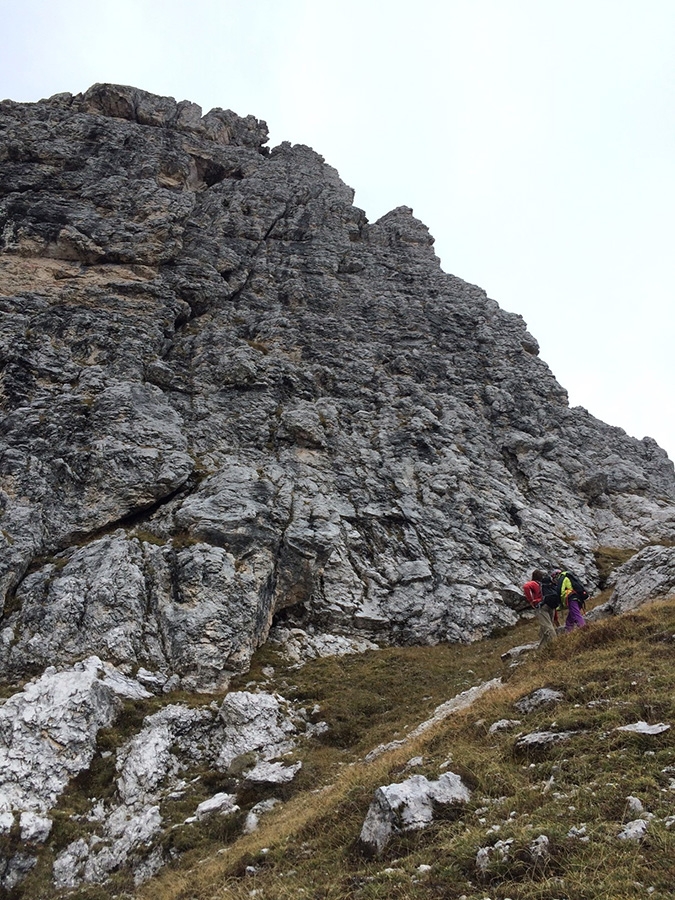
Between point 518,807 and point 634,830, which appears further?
point 518,807

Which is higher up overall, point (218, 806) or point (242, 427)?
point (242, 427)

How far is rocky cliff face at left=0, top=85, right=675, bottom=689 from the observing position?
1061 inches

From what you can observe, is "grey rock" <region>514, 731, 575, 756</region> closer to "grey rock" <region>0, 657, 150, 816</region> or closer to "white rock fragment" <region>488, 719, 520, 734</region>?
"white rock fragment" <region>488, 719, 520, 734</region>

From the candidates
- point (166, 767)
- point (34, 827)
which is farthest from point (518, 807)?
point (34, 827)

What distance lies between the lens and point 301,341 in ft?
164

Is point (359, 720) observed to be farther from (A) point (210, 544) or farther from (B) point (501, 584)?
(B) point (501, 584)

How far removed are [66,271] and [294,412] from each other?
26.7 metres

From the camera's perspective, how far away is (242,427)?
132 feet

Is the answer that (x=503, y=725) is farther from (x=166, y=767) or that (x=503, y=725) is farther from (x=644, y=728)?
(x=166, y=767)

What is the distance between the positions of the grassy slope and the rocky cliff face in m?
12.6

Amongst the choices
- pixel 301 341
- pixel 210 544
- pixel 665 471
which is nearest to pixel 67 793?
pixel 210 544

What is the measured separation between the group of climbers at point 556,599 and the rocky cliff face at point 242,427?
11.5 meters

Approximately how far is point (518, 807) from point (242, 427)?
33760 mm

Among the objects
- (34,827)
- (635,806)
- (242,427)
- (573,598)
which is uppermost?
(242,427)
